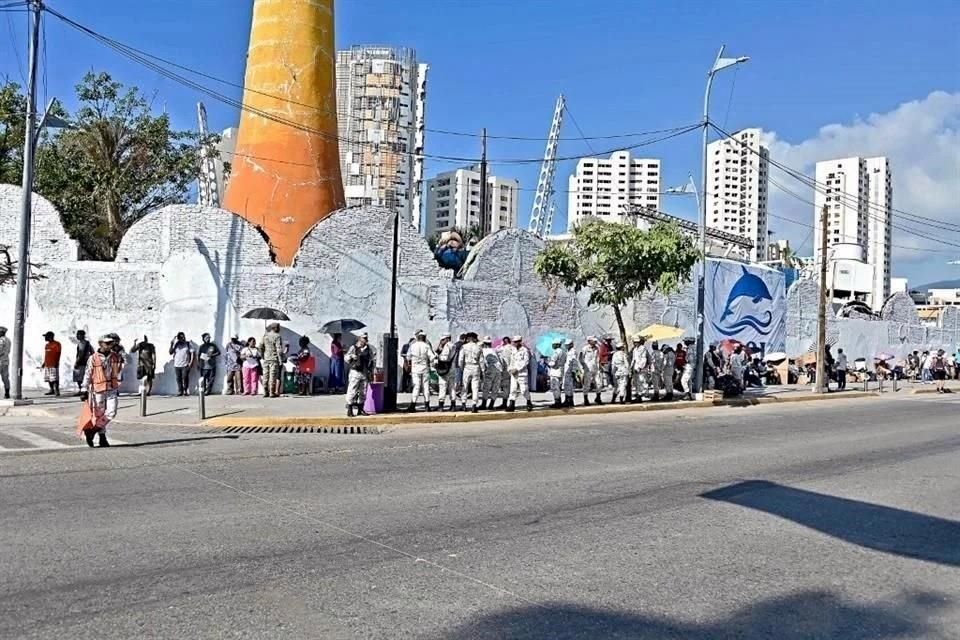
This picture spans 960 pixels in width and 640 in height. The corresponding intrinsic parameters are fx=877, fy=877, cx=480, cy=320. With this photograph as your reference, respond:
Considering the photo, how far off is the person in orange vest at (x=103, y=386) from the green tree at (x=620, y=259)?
38.7ft

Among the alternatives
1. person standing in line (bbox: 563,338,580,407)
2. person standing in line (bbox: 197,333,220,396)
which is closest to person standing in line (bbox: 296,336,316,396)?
person standing in line (bbox: 197,333,220,396)

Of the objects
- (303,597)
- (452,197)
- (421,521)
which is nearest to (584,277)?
(421,521)

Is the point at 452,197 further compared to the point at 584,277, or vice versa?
the point at 452,197

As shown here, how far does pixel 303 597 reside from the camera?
5.27 meters

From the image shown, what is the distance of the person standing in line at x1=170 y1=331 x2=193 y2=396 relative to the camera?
19.4 m

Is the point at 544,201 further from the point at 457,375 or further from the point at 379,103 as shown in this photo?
the point at 457,375

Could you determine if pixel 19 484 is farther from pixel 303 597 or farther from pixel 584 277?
pixel 584 277

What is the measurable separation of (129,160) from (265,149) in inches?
339

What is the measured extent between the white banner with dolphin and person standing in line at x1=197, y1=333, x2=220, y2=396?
1804 cm

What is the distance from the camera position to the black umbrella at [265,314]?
20.1 m

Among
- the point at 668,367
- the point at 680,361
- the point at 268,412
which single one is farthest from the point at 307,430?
the point at 680,361

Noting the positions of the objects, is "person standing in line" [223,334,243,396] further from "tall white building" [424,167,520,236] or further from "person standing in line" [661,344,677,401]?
"tall white building" [424,167,520,236]

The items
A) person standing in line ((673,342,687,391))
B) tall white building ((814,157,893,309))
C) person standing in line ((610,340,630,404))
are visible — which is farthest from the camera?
tall white building ((814,157,893,309))

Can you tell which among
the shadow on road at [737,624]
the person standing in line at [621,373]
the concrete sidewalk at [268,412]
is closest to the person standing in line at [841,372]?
the concrete sidewalk at [268,412]
